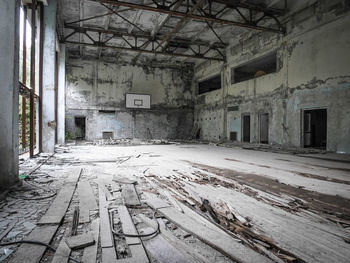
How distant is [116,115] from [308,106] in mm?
13701

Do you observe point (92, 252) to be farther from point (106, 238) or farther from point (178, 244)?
point (178, 244)

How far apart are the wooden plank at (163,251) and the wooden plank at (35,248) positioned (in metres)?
0.84

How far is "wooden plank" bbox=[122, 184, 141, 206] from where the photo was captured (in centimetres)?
296

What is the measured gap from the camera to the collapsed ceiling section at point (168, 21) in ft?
31.9

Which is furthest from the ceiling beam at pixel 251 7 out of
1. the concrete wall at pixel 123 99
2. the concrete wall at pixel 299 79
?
the concrete wall at pixel 123 99

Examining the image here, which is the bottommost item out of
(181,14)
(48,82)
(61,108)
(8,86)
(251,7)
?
(8,86)

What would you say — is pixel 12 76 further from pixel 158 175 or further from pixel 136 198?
pixel 158 175

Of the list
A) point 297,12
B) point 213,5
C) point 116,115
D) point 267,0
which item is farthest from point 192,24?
point 116,115

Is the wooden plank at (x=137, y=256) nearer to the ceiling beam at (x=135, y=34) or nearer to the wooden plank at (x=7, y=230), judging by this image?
the wooden plank at (x=7, y=230)

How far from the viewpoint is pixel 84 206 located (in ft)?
9.35

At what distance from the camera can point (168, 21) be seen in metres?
12.1

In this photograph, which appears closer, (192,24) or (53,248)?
(53,248)

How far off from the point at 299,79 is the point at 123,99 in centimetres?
1307

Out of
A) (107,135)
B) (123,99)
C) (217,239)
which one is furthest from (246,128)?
(217,239)
